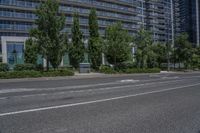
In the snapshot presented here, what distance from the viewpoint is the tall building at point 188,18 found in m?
144

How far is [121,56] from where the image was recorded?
1591 inches

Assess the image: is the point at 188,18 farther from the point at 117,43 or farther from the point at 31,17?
the point at 117,43

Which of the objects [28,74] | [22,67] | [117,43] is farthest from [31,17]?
[28,74]

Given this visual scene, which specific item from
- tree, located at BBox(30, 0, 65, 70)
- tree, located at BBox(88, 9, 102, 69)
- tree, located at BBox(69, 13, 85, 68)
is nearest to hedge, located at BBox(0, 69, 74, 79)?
tree, located at BBox(30, 0, 65, 70)

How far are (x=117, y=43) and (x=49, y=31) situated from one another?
11877mm

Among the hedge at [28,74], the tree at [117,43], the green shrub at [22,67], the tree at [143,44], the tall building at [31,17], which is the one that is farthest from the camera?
the tall building at [31,17]

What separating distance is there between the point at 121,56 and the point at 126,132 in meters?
34.7

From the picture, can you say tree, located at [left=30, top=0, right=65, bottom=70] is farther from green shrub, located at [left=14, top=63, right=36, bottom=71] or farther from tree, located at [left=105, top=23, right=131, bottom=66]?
tree, located at [left=105, top=23, right=131, bottom=66]

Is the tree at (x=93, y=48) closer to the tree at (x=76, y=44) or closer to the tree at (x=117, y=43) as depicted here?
the tree at (x=76, y=44)

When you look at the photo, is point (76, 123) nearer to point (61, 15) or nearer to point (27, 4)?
point (61, 15)

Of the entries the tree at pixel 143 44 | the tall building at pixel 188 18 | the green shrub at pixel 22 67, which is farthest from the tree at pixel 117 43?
the tall building at pixel 188 18

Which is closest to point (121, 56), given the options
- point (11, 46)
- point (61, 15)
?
point (61, 15)

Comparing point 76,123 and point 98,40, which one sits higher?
point 98,40

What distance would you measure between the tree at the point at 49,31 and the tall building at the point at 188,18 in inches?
4742
